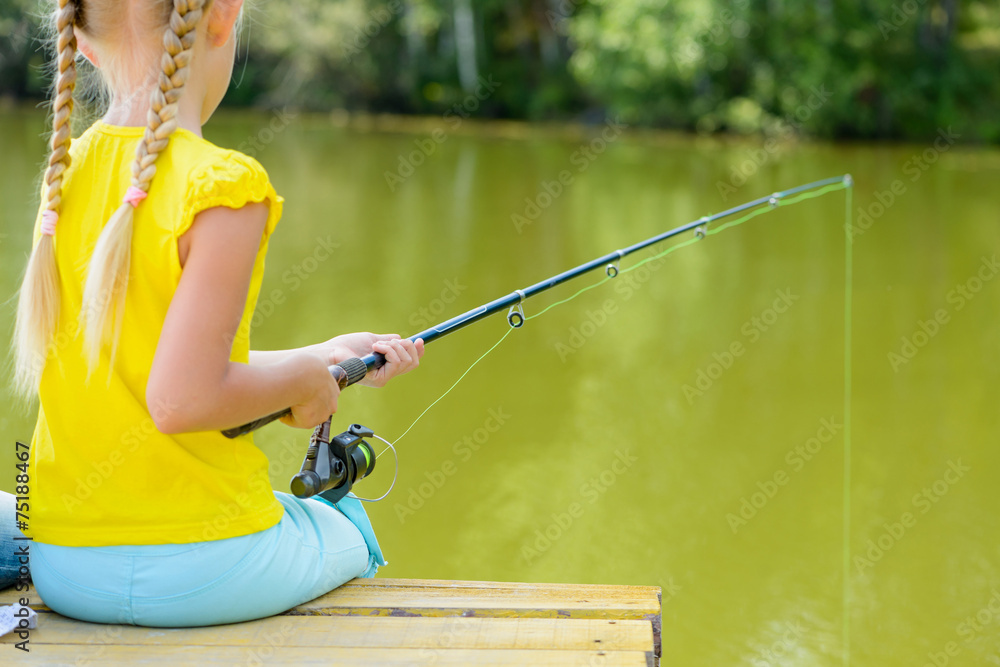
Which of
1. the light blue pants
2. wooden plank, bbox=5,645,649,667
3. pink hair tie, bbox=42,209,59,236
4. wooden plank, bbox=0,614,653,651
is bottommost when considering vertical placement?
wooden plank, bbox=5,645,649,667

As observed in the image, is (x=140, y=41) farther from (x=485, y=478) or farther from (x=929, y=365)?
(x=929, y=365)

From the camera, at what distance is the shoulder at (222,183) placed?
126 centimetres

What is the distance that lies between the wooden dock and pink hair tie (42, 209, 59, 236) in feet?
1.74

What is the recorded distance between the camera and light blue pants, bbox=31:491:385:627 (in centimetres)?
→ 145

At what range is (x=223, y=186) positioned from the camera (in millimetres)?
1262

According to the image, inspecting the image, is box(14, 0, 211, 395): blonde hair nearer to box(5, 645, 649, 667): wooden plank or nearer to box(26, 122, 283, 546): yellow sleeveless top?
box(26, 122, 283, 546): yellow sleeveless top

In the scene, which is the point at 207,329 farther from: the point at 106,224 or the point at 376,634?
the point at 376,634

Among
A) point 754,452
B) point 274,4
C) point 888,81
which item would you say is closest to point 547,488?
point 754,452

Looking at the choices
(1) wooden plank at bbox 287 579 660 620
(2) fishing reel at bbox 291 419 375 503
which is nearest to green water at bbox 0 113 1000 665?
(1) wooden plank at bbox 287 579 660 620

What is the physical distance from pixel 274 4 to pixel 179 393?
22371mm

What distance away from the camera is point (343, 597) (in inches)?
66.0

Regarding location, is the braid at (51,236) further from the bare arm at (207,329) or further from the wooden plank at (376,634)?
the wooden plank at (376,634)

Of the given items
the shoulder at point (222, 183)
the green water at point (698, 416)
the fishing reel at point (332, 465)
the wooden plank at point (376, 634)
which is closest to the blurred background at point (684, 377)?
the green water at point (698, 416)

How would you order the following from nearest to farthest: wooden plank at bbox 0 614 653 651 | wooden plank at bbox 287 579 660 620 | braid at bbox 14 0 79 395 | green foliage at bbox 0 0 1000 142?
braid at bbox 14 0 79 395 < wooden plank at bbox 0 614 653 651 < wooden plank at bbox 287 579 660 620 < green foliage at bbox 0 0 1000 142
